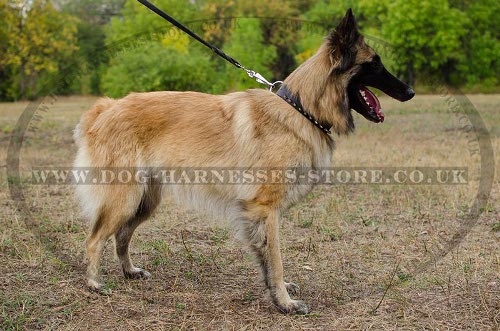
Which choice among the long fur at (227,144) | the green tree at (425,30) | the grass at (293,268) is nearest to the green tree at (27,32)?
the grass at (293,268)

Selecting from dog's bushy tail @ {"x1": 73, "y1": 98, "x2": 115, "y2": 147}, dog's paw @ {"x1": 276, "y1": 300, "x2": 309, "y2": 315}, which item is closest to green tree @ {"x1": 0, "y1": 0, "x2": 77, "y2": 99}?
dog's bushy tail @ {"x1": 73, "y1": 98, "x2": 115, "y2": 147}

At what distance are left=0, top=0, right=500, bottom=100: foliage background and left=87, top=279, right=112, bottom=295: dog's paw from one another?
10.6 ft

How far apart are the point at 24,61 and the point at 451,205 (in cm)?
1245

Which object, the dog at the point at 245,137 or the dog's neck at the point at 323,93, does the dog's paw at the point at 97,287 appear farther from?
the dog's neck at the point at 323,93

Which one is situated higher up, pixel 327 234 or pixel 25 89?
pixel 327 234

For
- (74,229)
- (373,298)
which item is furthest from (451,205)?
(74,229)

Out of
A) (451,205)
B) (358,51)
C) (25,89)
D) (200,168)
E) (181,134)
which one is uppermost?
(358,51)

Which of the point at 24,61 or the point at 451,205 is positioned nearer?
the point at 451,205

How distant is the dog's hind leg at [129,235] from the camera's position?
4.23 metres

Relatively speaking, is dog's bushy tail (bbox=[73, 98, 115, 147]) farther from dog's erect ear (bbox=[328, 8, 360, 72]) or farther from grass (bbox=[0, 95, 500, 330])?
dog's erect ear (bbox=[328, 8, 360, 72])

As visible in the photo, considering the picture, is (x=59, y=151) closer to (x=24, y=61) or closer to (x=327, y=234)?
(x=24, y=61)

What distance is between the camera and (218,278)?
4199mm

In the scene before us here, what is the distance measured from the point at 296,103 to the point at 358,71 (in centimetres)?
48

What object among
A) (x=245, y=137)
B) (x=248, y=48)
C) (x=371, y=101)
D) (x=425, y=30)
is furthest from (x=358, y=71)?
(x=425, y=30)
